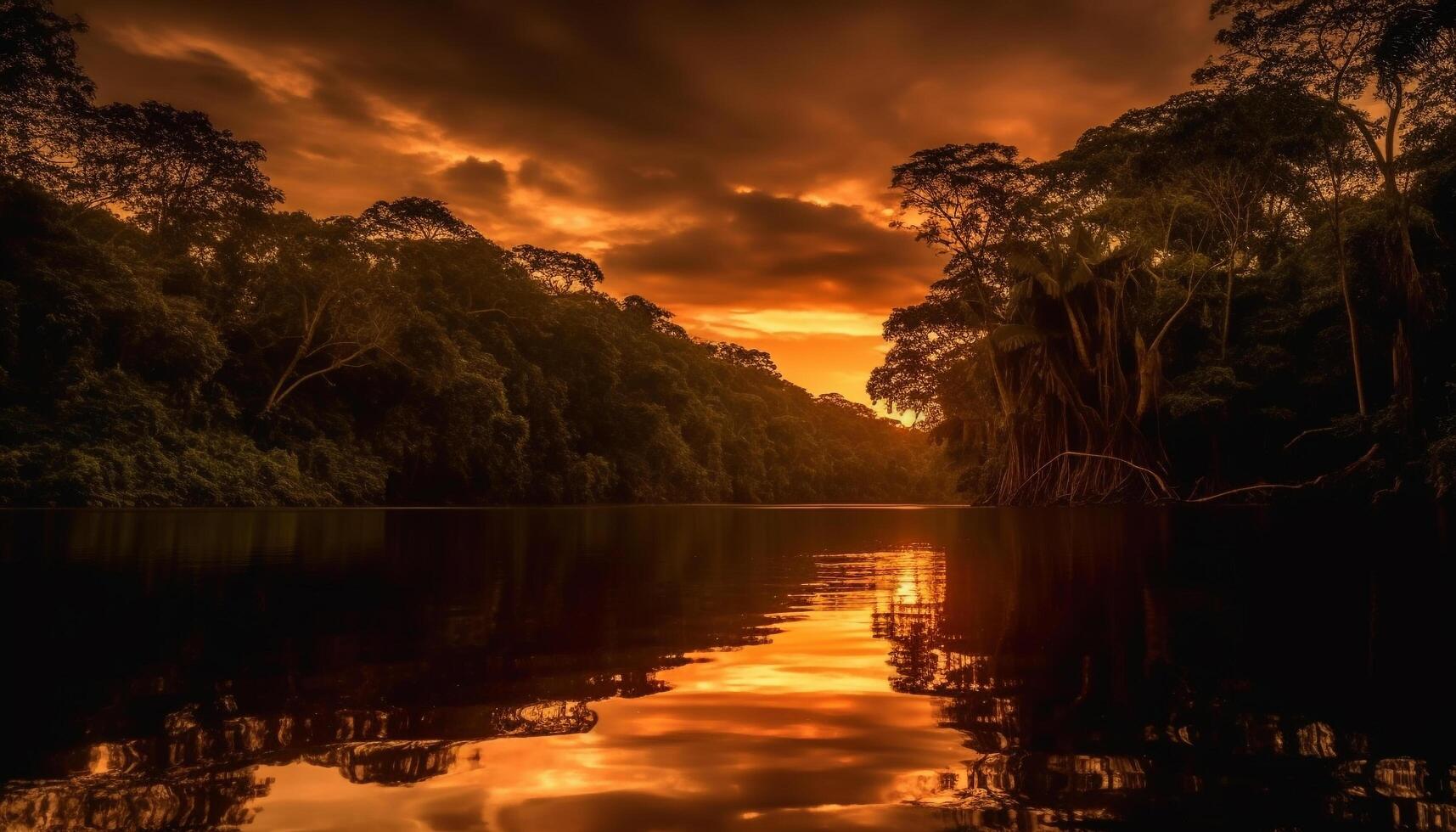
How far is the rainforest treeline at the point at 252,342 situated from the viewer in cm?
2281

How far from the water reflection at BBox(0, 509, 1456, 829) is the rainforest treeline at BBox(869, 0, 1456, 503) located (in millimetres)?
17891

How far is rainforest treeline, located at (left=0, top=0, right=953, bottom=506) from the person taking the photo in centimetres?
2281

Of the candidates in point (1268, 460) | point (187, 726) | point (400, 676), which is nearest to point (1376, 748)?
point (400, 676)

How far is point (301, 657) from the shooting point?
3236 millimetres

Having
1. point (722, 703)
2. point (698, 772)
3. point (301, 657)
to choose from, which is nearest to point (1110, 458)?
point (722, 703)

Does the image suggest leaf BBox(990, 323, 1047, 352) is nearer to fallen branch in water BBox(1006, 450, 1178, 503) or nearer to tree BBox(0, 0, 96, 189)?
fallen branch in water BBox(1006, 450, 1178, 503)

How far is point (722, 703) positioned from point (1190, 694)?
4.55ft

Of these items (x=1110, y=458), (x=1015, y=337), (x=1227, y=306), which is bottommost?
(x=1110, y=458)

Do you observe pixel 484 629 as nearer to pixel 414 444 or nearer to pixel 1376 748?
pixel 1376 748

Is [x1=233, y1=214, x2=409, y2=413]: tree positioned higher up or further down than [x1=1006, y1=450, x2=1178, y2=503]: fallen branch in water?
higher up

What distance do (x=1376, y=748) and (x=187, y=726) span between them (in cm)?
285

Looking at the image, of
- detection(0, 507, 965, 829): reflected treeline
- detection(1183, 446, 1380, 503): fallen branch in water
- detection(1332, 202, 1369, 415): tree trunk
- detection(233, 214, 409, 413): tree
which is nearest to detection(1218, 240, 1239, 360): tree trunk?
detection(1332, 202, 1369, 415): tree trunk

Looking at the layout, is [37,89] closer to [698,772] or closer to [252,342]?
[252,342]

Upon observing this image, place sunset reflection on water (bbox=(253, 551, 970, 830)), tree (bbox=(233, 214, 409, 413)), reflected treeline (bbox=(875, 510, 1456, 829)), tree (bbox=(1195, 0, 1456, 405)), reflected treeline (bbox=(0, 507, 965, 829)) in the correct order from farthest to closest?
tree (bbox=(233, 214, 409, 413)) → tree (bbox=(1195, 0, 1456, 405)) → reflected treeline (bbox=(0, 507, 965, 829)) → reflected treeline (bbox=(875, 510, 1456, 829)) → sunset reflection on water (bbox=(253, 551, 970, 830))
